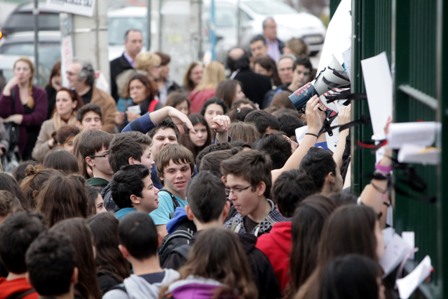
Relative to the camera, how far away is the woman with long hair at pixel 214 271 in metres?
5.50

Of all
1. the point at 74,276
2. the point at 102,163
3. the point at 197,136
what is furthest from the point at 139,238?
the point at 197,136

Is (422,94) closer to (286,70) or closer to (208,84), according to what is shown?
(208,84)

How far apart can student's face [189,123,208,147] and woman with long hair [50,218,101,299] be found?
16.4ft

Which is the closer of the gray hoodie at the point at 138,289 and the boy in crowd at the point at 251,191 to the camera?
the gray hoodie at the point at 138,289

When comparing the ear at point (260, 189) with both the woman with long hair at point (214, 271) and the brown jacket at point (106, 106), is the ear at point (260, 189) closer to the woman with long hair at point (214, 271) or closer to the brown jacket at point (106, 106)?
the woman with long hair at point (214, 271)

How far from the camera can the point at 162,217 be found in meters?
8.16

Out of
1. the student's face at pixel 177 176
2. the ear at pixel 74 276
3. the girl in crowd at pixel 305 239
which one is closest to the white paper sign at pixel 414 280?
the girl in crowd at pixel 305 239

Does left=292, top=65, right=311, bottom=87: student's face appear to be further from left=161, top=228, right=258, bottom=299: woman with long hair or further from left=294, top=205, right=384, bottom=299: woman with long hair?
left=294, top=205, right=384, bottom=299: woman with long hair

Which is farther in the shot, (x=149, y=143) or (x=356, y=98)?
(x=149, y=143)

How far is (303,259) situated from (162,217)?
2.61 meters

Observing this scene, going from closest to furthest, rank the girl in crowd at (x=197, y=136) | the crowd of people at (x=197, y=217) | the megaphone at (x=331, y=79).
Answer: the crowd of people at (x=197, y=217)
the megaphone at (x=331, y=79)
the girl in crowd at (x=197, y=136)

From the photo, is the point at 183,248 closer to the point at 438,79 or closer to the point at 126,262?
the point at 126,262

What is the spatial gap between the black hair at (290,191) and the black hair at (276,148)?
78.7 inches

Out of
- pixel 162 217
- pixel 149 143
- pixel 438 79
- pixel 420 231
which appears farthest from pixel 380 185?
pixel 149 143
